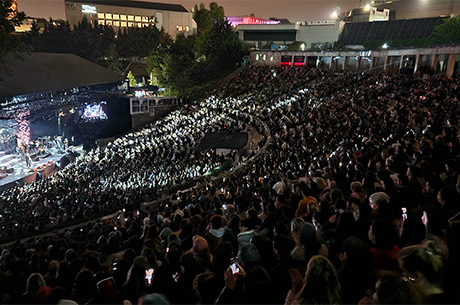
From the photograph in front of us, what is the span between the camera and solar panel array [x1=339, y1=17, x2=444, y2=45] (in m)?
49.0

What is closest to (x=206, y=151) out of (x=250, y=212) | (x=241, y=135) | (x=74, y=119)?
(x=241, y=135)

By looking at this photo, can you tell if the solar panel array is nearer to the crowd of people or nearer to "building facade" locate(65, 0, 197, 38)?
the crowd of people

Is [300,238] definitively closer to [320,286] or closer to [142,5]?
[320,286]

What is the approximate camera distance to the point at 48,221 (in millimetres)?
13391

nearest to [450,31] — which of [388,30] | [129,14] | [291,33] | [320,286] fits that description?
[388,30]

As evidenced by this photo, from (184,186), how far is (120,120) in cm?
2881

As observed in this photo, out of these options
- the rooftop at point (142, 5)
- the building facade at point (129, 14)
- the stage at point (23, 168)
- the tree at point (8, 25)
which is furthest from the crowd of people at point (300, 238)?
the rooftop at point (142, 5)

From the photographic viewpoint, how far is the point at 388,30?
167 feet

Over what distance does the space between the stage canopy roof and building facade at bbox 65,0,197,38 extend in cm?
4516

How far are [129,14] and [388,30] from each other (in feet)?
219

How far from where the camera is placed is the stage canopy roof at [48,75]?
28.3 metres

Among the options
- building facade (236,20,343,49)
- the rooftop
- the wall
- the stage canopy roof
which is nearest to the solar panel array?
the wall

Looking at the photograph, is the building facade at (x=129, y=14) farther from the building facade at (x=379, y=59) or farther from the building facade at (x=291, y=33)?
the building facade at (x=379, y=59)

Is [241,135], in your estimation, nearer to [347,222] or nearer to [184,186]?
[184,186]
